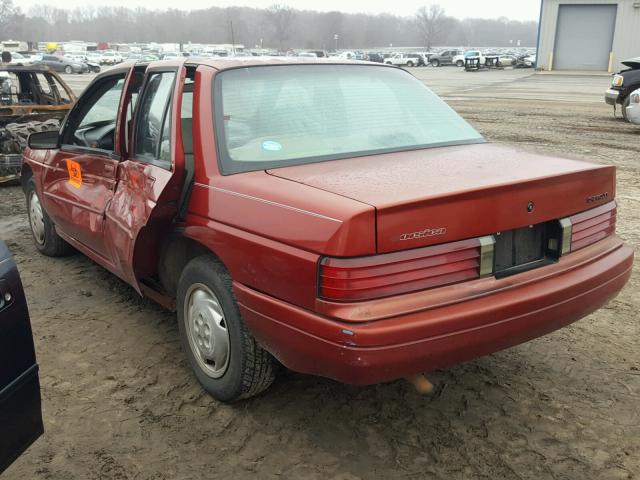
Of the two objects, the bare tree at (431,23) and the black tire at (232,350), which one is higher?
the bare tree at (431,23)

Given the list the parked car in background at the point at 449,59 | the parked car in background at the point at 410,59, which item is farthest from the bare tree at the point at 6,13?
the parked car in background at the point at 449,59

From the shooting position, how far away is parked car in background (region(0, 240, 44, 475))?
203cm

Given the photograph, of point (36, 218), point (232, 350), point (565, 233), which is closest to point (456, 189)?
point (565, 233)

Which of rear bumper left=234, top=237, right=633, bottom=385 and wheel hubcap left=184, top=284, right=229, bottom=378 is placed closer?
rear bumper left=234, top=237, right=633, bottom=385

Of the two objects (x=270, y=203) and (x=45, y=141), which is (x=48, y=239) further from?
(x=270, y=203)

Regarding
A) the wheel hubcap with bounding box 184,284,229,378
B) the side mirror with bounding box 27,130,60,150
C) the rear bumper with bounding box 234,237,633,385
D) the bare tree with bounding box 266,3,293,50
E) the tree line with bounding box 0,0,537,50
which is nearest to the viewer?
the rear bumper with bounding box 234,237,633,385

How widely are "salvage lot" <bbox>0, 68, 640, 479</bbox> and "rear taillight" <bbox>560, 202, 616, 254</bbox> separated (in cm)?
81

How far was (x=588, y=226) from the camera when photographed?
9.75 feet

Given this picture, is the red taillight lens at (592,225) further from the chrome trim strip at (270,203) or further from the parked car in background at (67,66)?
the parked car in background at (67,66)

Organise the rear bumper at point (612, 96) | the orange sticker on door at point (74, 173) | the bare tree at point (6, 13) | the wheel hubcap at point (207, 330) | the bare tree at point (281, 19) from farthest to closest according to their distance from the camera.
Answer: the bare tree at point (281, 19) < the bare tree at point (6, 13) < the rear bumper at point (612, 96) < the orange sticker on door at point (74, 173) < the wheel hubcap at point (207, 330)

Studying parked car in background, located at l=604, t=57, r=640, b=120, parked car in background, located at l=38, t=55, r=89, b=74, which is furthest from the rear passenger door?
parked car in background, located at l=38, t=55, r=89, b=74

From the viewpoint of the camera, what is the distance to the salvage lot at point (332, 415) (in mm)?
2684

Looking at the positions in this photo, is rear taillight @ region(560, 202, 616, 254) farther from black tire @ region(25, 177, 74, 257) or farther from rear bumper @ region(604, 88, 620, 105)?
rear bumper @ region(604, 88, 620, 105)

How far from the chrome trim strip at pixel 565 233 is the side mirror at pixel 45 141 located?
139 inches
